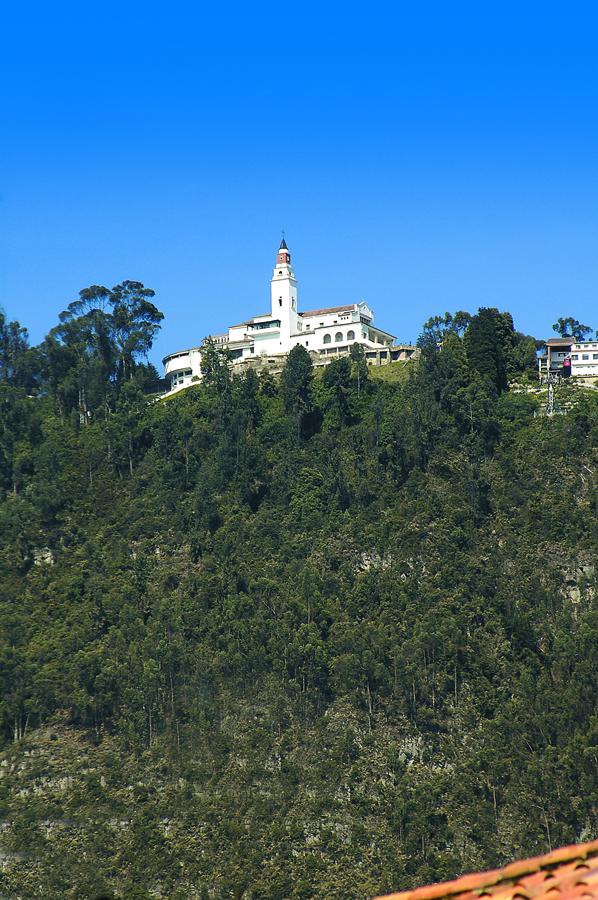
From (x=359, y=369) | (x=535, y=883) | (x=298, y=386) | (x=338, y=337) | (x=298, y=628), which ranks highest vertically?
(x=338, y=337)

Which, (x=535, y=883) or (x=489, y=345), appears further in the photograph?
(x=489, y=345)

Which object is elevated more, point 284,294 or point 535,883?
point 284,294

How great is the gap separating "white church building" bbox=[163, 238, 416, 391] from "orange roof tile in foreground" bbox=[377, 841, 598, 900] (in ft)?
273

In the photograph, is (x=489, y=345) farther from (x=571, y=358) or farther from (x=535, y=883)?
(x=535, y=883)

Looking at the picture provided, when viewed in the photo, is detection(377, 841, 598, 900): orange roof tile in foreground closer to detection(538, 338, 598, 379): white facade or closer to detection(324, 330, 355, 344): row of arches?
detection(538, 338, 598, 379): white facade

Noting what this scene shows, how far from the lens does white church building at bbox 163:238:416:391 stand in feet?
313

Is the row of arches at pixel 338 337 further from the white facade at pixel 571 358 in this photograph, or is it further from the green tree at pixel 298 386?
the white facade at pixel 571 358

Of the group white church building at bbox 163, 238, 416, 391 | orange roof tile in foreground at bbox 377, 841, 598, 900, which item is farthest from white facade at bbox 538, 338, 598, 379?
orange roof tile in foreground at bbox 377, 841, 598, 900

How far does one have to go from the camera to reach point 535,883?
10.9m

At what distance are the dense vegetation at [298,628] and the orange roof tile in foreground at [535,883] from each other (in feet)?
148

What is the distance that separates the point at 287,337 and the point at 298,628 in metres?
35.1

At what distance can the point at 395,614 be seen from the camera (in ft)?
220

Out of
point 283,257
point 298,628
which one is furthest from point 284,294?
point 298,628

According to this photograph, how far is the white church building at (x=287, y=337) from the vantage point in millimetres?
95312
